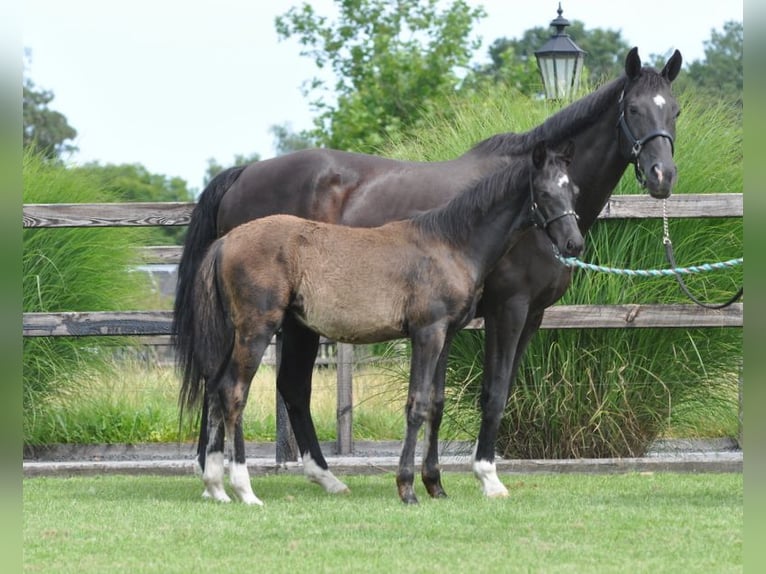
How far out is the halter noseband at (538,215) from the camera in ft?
18.5

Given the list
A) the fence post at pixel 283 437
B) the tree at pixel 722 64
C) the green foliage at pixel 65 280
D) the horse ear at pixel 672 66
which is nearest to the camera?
the horse ear at pixel 672 66

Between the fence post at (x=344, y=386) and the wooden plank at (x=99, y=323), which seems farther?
the fence post at (x=344, y=386)

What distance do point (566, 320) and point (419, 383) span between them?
1.61m

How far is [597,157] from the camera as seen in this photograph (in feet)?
20.5

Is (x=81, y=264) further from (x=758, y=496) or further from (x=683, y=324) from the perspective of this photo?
(x=758, y=496)

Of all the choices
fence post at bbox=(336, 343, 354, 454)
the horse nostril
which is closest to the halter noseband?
the horse nostril

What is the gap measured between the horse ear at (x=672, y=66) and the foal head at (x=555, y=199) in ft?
2.69

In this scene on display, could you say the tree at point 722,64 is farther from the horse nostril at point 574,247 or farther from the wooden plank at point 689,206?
the horse nostril at point 574,247

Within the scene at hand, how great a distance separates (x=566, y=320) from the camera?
6973 mm

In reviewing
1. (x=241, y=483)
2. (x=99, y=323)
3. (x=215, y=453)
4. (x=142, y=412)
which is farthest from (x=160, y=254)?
(x=241, y=483)

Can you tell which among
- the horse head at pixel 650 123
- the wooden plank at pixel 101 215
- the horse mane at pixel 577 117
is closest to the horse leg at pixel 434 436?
the horse mane at pixel 577 117

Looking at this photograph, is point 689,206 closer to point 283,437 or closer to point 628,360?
point 628,360

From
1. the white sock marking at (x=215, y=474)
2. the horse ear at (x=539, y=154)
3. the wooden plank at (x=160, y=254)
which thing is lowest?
the white sock marking at (x=215, y=474)

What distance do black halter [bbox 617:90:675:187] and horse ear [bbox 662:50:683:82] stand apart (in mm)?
261
